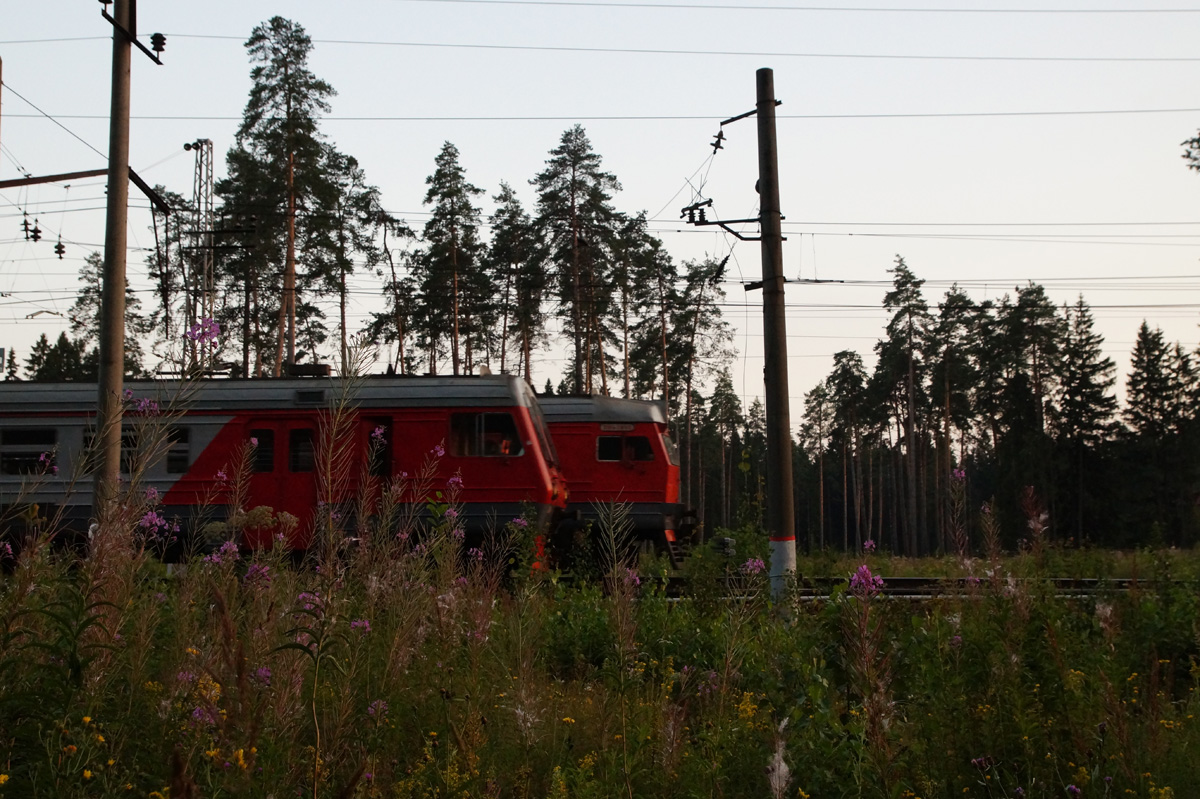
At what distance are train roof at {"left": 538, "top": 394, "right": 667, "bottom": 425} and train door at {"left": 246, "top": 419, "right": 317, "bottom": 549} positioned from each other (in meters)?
5.44

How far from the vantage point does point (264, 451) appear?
1331 centimetres

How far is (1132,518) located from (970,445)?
1389 centimetres

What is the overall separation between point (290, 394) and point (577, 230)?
25.0 metres

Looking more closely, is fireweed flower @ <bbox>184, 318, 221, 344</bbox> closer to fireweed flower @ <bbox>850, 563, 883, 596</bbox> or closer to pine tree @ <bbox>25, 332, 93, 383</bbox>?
fireweed flower @ <bbox>850, 563, 883, 596</bbox>

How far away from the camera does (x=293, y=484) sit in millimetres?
13281

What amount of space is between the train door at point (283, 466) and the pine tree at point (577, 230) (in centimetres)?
2402

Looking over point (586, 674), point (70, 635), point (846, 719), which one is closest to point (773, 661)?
point (846, 719)

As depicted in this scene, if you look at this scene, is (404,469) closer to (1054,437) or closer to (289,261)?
(289,261)

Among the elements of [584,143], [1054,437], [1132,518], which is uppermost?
[584,143]

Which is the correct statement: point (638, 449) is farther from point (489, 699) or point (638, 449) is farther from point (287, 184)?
point (287, 184)

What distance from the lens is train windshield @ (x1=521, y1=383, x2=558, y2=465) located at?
14.1 metres

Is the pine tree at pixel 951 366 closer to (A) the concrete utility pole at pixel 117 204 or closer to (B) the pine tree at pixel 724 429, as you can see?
(B) the pine tree at pixel 724 429

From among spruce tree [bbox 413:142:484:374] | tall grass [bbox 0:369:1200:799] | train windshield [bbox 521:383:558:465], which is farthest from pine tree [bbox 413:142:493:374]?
tall grass [bbox 0:369:1200:799]

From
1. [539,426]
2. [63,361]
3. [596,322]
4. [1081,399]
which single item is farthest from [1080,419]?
[63,361]
